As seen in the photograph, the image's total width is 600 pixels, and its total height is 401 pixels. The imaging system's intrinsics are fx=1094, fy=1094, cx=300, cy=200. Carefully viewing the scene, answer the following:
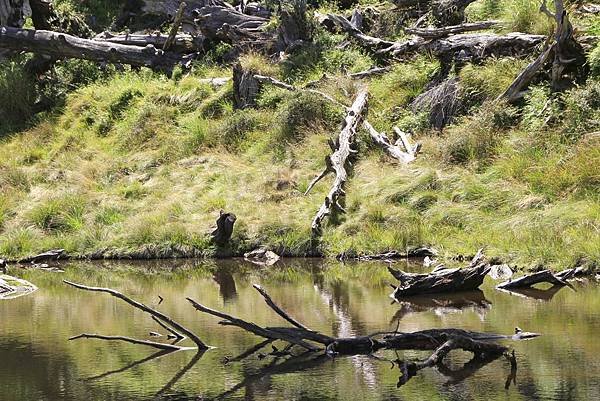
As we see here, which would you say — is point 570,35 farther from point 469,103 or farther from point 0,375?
point 0,375

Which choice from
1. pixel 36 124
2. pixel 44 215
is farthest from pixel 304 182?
pixel 36 124

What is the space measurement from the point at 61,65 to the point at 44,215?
9.45m

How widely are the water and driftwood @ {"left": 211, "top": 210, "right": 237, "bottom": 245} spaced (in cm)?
212

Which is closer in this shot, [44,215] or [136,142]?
[44,215]

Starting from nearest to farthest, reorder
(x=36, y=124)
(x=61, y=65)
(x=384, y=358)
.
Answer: (x=384, y=358) → (x=36, y=124) → (x=61, y=65)

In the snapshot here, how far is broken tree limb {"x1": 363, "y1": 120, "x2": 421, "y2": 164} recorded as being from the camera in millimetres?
19625

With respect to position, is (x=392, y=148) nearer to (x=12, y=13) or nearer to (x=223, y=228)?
(x=223, y=228)

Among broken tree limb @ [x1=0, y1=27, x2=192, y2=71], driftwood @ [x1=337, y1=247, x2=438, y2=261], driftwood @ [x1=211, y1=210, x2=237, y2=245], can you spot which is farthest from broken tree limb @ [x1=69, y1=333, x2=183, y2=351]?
broken tree limb @ [x1=0, y1=27, x2=192, y2=71]

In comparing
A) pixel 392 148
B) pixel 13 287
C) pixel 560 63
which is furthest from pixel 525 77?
pixel 13 287

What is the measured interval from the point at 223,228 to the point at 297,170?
2.91m

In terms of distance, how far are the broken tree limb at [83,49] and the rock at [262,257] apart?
1055 centimetres

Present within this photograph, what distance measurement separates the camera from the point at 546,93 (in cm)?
1948

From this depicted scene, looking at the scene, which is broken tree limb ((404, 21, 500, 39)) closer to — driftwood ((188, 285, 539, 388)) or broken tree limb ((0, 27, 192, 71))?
broken tree limb ((0, 27, 192, 71))

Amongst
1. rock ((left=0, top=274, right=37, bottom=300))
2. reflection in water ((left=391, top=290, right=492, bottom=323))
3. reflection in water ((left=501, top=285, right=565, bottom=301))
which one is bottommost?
reflection in water ((left=501, top=285, right=565, bottom=301))
